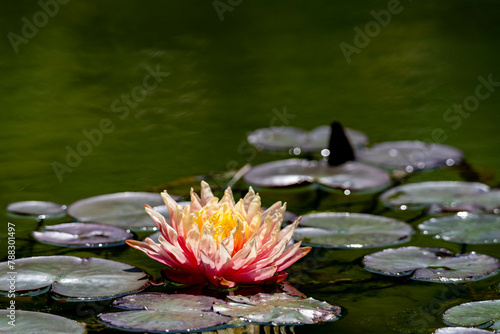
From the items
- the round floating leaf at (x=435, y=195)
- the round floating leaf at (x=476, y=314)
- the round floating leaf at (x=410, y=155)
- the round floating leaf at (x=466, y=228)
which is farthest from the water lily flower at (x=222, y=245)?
the round floating leaf at (x=410, y=155)

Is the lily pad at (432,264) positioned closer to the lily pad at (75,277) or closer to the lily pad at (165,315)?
the lily pad at (165,315)

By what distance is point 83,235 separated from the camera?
2.56 meters

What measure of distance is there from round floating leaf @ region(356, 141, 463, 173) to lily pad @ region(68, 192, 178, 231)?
109 centimetres

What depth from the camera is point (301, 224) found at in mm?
2752

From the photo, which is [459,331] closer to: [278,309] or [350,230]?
[278,309]

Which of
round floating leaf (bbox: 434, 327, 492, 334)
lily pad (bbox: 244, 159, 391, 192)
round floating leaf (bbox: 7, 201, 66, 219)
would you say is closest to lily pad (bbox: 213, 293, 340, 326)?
round floating leaf (bbox: 434, 327, 492, 334)

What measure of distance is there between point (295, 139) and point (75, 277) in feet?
6.45

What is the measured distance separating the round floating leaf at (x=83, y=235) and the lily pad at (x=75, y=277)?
0.23 meters

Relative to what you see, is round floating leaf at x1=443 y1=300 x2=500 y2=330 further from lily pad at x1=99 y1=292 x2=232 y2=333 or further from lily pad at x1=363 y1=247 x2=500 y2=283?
lily pad at x1=99 y1=292 x2=232 y2=333

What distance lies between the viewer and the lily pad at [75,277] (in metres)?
2.07

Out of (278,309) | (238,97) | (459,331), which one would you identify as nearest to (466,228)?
(459,331)

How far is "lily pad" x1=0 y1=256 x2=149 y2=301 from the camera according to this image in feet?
6.80

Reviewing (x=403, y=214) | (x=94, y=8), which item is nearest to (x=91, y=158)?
(x=403, y=214)

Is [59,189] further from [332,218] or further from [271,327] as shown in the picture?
[271,327]
